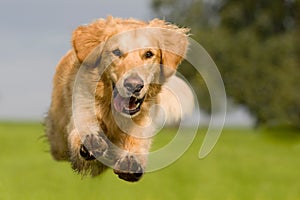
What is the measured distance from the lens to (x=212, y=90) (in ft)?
18.6

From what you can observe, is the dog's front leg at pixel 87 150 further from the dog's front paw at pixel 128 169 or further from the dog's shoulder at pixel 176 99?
the dog's shoulder at pixel 176 99

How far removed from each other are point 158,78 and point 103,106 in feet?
2.21

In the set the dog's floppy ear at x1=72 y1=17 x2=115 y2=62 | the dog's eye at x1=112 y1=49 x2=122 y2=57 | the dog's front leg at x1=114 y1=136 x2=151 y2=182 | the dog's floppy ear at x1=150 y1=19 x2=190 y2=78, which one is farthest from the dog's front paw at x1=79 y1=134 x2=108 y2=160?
the dog's floppy ear at x1=150 y1=19 x2=190 y2=78

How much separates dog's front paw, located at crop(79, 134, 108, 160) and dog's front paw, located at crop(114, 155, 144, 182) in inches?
8.1

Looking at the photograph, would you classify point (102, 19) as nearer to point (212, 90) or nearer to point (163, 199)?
point (212, 90)

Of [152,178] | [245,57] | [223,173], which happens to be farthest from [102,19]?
[245,57]

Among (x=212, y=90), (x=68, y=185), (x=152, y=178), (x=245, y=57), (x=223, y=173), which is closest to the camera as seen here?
(x=212, y=90)

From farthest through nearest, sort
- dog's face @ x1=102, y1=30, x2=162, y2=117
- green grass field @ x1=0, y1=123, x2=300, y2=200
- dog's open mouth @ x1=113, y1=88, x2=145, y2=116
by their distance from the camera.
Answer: green grass field @ x1=0, y1=123, x2=300, y2=200 → dog's open mouth @ x1=113, y1=88, x2=145, y2=116 → dog's face @ x1=102, y1=30, x2=162, y2=117

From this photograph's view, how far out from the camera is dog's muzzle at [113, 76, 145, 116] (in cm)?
600

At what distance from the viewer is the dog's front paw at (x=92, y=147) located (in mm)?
6141

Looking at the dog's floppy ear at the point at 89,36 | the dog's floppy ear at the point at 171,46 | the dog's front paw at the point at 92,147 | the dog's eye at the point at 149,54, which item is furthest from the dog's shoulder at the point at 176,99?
the dog's front paw at the point at 92,147

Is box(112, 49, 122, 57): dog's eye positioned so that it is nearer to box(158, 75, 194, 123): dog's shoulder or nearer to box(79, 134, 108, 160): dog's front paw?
box(158, 75, 194, 123): dog's shoulder

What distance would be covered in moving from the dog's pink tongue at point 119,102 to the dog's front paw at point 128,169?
1.77ft

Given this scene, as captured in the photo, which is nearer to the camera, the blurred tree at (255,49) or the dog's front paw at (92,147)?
the dog's front paw at (92,147)
